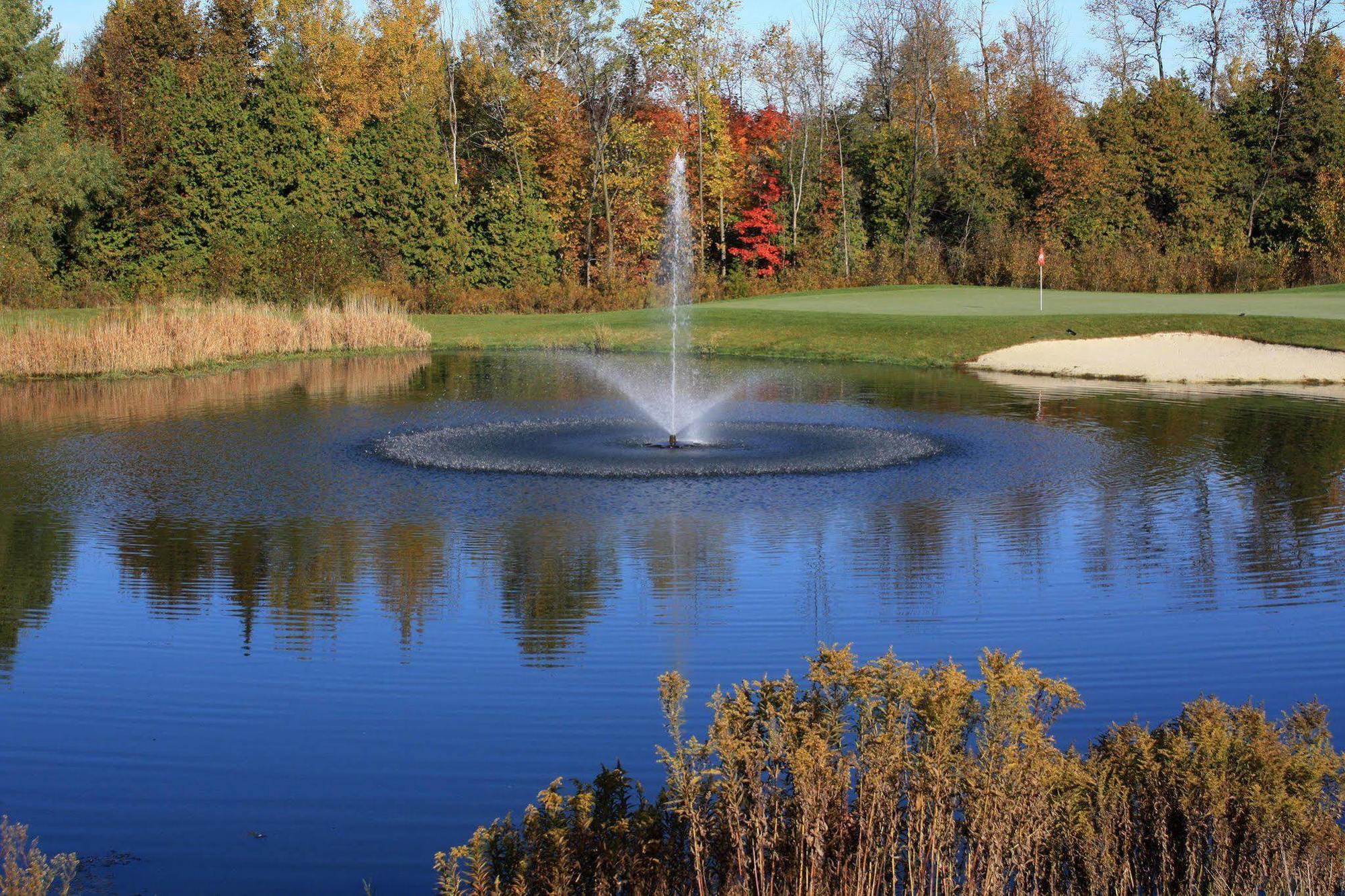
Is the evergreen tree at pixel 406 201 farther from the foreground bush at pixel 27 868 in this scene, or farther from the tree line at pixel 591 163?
the foreground bush at pixel 27 868

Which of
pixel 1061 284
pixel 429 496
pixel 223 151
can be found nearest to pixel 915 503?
pixel 429 496

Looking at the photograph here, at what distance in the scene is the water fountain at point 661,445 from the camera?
13.7 metres

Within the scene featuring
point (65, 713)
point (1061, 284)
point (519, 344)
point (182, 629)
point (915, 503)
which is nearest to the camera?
point (65, 713)

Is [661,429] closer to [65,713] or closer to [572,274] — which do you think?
[65,713]

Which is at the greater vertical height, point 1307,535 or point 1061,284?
point 1061,284

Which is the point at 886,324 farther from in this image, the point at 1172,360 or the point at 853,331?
the point at 1172,360

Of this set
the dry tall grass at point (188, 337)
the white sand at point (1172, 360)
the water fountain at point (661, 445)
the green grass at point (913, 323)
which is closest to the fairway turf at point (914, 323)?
the green grass at point (913, 323)

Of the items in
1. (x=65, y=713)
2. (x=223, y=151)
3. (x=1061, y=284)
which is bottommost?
(x=65, y=713)

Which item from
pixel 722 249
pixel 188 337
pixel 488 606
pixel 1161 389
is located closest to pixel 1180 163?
pixel 722 249

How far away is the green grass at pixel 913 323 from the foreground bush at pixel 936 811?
2140cm

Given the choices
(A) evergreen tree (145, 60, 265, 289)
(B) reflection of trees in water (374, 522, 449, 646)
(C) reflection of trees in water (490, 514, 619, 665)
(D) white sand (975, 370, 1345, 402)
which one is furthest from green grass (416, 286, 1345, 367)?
(B) reflection of trees in water (374, 522, 449, 646)

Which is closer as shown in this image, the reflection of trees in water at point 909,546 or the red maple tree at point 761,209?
the reflection of trees in water at point 909,546

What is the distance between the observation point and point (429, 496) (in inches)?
484

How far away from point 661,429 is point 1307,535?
25.7ft
